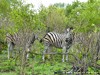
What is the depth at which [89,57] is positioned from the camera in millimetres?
8641

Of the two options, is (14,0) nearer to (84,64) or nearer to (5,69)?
(5,69)

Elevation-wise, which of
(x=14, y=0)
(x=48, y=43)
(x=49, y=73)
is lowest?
(x=49, y=73)

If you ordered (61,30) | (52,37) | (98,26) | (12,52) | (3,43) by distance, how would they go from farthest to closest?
1. (61,30)
2. (3,43)
3. (52,37)
4. (12,52)
5. (98,26)

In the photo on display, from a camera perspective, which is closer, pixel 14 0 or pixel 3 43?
pixel 14 0

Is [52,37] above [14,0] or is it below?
below

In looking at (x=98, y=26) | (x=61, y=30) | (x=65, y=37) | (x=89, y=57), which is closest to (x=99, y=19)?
(x=98, y=26)

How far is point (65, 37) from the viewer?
14.5 meters

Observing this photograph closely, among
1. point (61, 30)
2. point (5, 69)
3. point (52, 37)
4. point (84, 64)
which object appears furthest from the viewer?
point (61, 30)

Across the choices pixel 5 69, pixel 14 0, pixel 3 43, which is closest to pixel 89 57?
pixel 5 69

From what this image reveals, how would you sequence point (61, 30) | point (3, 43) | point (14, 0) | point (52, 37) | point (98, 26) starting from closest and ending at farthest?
point (98, 26), point (14, 0), point (52, 37), point (3, 43), point (61, 30)

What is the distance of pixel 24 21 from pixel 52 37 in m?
6.09

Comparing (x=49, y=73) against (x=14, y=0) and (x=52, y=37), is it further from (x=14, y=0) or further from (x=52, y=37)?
(x=52, y=37)

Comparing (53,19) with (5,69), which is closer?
(5,69)

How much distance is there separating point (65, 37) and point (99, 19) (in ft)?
18.5
